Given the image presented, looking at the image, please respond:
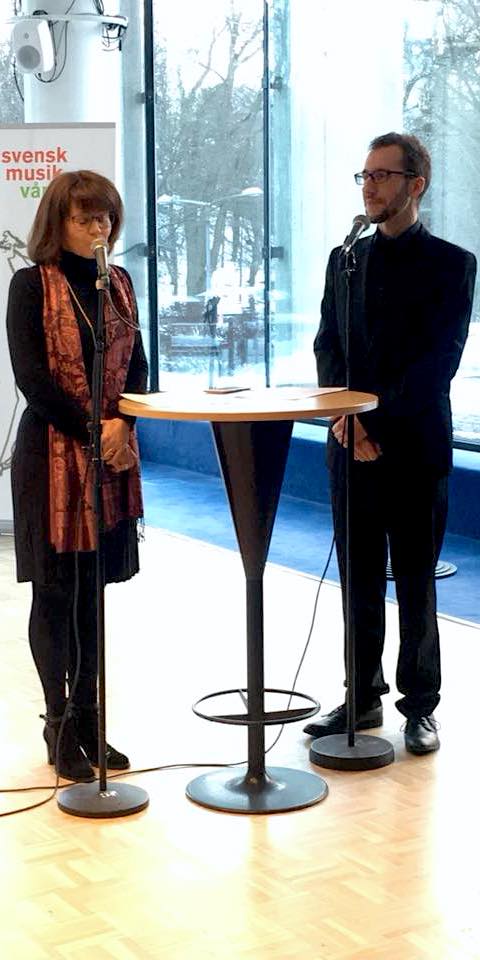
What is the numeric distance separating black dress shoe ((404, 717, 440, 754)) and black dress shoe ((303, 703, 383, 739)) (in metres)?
0.15

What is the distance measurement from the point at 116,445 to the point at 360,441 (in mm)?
699

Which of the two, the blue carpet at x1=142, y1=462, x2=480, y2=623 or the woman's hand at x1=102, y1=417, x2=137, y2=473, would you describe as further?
the blue carpet at x1=142, y1=462, x2=480, y2=623

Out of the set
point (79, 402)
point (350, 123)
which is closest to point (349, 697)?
point (79, 402)

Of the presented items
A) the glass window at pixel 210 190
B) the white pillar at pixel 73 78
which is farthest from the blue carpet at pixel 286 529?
the white pillar at pixel 73 78

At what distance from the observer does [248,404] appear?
3.23 metres

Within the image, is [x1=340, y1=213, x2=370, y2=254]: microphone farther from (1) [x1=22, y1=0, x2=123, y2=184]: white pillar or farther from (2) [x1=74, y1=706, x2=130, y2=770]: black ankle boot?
(1) [x1=22, y1=0, x2=123, y2=184]: white pillar

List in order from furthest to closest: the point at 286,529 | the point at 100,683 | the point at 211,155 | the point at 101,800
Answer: the point at 211,155
the point at 286,529
the point at 101,800
the point at 100,683

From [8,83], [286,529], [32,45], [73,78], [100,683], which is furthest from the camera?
[8,83]

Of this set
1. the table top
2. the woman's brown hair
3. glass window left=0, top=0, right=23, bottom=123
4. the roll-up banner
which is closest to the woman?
the woman's brown hair

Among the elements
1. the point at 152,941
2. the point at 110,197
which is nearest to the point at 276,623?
the point at 110,197

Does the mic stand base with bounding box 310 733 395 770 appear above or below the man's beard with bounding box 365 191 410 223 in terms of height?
below

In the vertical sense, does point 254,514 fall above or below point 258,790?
above

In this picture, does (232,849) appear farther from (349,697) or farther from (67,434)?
(67,434)

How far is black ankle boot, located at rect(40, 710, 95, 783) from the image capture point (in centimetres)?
370
